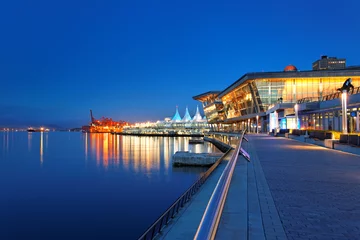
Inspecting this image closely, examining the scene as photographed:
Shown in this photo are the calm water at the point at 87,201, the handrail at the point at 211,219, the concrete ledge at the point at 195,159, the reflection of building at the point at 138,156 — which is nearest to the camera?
the handrail at the point at 211,219

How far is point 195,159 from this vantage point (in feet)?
116

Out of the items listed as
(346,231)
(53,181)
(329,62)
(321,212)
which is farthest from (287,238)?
(329,62)

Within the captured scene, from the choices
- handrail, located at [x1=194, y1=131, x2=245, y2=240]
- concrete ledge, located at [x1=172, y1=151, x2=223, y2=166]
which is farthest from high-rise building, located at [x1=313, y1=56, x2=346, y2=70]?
handrail, located at [x1=194, y1=131, x2=245, y2=240]

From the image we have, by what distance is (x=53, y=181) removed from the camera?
29219mm

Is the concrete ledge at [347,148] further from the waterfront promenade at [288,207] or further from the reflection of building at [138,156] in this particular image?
the reflection of building at [138,156]

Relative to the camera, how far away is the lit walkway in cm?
511

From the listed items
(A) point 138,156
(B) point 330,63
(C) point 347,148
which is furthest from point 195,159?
(B) point 330,63

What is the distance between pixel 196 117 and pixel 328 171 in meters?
181

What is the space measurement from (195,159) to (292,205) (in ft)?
94.7

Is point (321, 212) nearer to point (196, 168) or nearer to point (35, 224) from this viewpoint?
point (35, 224)

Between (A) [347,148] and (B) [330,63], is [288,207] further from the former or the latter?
(B) [330,63]

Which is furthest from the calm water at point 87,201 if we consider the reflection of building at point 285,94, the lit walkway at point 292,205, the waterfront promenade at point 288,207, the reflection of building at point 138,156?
the reflection of building at point 285,94

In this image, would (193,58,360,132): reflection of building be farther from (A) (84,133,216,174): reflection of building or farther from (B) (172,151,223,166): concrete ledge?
(B) (172,151,223,166): concrete ledge

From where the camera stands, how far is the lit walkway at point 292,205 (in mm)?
5105
